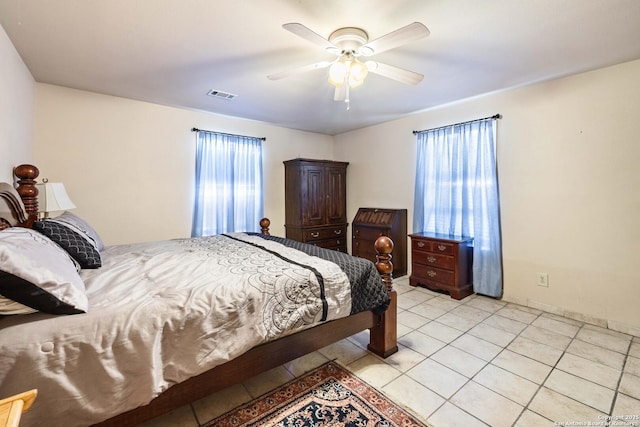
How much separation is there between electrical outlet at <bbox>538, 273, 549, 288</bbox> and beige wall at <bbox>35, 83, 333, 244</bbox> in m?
4.16

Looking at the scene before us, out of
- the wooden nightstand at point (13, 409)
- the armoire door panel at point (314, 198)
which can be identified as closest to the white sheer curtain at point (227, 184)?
the armoire door panel at point (314, 198)

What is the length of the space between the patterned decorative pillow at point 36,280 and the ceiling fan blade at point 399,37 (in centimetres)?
206

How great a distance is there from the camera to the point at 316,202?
455 cm

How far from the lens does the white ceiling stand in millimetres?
1725

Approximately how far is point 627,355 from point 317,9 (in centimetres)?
330

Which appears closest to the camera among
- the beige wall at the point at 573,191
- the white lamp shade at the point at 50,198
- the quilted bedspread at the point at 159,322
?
the quilted bedspread at the point at 159,322

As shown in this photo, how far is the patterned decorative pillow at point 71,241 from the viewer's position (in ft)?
5.61

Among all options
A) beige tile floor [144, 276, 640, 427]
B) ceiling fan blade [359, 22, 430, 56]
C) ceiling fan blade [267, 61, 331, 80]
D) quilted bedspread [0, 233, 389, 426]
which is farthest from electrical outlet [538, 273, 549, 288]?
ceiling fan blade [267, 61, 331, 80]

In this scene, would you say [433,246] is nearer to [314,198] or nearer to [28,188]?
[314,198]

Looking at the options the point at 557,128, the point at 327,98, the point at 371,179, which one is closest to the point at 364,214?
the point at 371,179

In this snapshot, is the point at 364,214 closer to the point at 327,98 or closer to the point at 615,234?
the point at 327,98

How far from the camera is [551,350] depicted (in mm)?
2188

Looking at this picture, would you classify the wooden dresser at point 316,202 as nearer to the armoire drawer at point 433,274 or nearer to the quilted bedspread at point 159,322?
the armoire drawer at point 433,274

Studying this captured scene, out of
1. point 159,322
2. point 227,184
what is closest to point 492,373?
point 159,322
